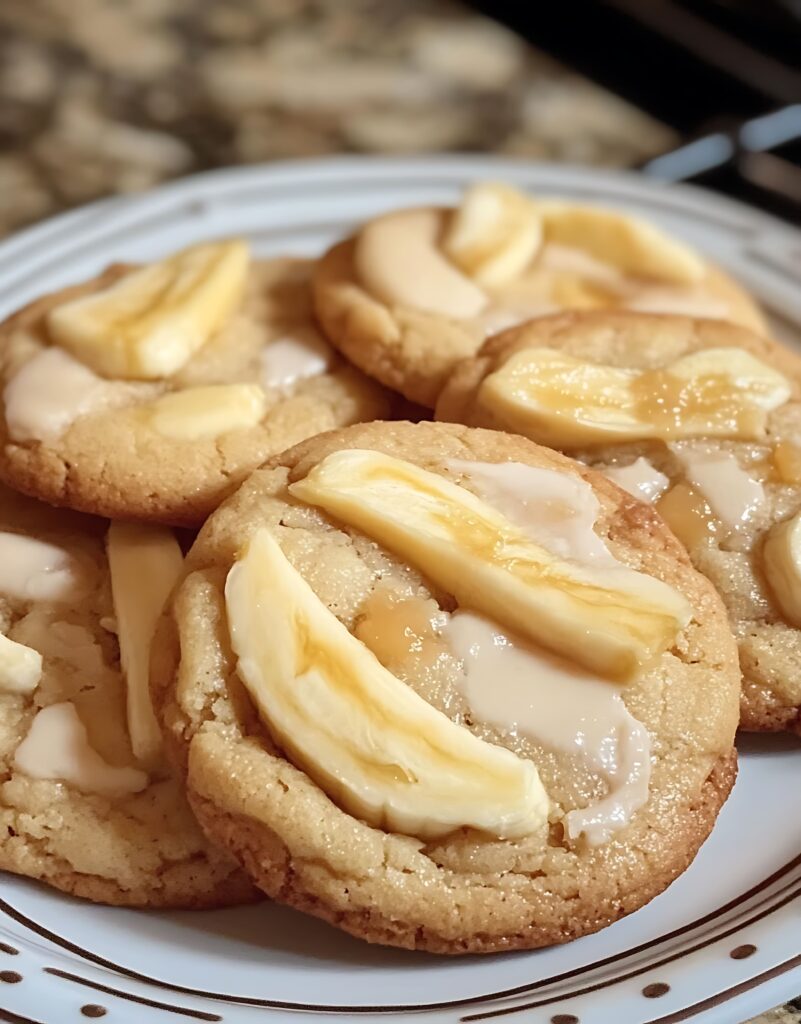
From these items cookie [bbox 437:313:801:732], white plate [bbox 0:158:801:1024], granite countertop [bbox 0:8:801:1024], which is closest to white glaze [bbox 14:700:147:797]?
white plate [bbox 0:158:801:1024]

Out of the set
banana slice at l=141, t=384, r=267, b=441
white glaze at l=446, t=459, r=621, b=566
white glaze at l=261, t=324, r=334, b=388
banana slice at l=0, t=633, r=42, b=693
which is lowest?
banana slice at l=0, t=633, r=42, b=693

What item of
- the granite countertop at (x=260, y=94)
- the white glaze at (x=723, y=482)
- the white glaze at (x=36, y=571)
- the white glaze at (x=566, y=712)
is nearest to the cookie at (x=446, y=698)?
the white glaze at (x=566, y=712)

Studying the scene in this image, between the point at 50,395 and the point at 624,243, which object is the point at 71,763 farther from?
the point at 624,243

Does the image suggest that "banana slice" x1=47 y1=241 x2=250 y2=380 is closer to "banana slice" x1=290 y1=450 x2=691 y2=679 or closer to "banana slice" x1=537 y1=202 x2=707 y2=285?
"banana slice" x1=290 y1=450 x2=691 y2=679

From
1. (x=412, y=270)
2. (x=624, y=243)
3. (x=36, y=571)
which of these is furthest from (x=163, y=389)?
(x=624, y=243)

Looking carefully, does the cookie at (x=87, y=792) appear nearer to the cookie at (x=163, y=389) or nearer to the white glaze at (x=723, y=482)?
the cookie at (x=163, y=389)

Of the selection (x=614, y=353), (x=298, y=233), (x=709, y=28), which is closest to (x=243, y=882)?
(x=614, y=353)
